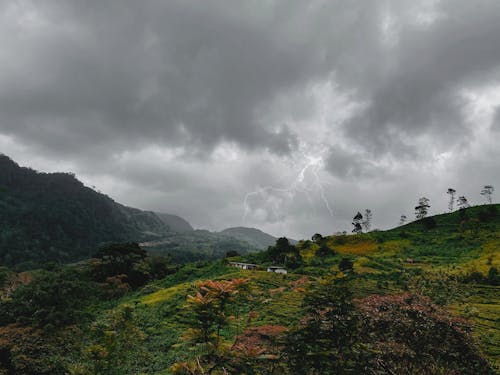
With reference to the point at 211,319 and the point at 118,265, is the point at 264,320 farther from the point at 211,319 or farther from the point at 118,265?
the point at 118,265

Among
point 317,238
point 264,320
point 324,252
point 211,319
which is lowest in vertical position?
point 264,320

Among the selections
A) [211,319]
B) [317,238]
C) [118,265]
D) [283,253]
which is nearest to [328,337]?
[211,319]

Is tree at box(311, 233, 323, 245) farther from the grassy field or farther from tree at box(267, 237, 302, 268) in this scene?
tree at box(267, 237, 302, 268)

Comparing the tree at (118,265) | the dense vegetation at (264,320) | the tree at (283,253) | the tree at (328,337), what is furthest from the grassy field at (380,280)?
the tree at (118,265)

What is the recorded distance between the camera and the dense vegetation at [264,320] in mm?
8156

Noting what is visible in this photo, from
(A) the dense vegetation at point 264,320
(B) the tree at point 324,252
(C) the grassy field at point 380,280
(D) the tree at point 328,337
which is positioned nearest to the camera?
(A) the dense vegetation at point 264,320

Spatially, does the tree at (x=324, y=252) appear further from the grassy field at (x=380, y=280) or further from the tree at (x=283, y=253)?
the tree at (x=283, y=253)

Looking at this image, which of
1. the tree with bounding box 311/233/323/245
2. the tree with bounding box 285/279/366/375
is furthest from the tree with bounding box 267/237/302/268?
the tree with bounding box 285/279/366/375

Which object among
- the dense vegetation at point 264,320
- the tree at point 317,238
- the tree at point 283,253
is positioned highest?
the tree at point 317,238

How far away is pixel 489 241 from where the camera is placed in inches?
2847

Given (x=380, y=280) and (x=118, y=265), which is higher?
(x=118, y=265)

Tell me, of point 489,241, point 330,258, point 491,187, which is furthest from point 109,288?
point 491,187

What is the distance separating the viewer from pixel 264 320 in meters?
31.0

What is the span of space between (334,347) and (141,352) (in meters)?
20.6
